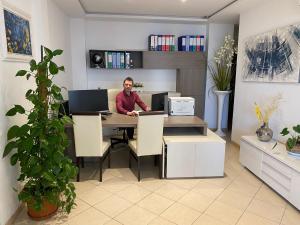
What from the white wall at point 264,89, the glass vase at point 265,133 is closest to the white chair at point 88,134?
the glass vase at point 265,133

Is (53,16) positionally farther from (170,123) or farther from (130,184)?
(130,184)

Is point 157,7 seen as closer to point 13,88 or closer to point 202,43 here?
point 202,43

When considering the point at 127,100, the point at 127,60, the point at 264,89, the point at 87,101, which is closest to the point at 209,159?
the point at 264,89

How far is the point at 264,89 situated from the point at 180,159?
5.76 ft

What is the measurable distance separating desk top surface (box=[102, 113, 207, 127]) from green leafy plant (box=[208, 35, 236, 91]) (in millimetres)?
1770

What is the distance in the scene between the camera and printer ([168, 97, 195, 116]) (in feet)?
11.5

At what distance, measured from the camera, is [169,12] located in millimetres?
4422

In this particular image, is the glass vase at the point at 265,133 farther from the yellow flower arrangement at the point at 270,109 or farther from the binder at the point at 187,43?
the binder at the point at 187,43

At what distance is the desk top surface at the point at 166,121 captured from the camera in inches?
114

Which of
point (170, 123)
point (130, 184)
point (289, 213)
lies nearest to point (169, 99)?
point (170, 123)

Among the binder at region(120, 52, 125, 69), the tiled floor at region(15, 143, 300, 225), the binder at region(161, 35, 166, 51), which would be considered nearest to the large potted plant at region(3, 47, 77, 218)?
the tiled floor at region(15, 143, 300, 225)

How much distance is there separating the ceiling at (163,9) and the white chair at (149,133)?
84.1 inches

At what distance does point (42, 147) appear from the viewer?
200 centimetres

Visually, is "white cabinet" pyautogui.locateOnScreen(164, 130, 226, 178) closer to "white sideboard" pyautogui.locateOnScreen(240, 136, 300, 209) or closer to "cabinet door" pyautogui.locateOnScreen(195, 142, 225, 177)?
"cabinet door" pyautogui.locateOnScreen(195, 142, 225, 177)
